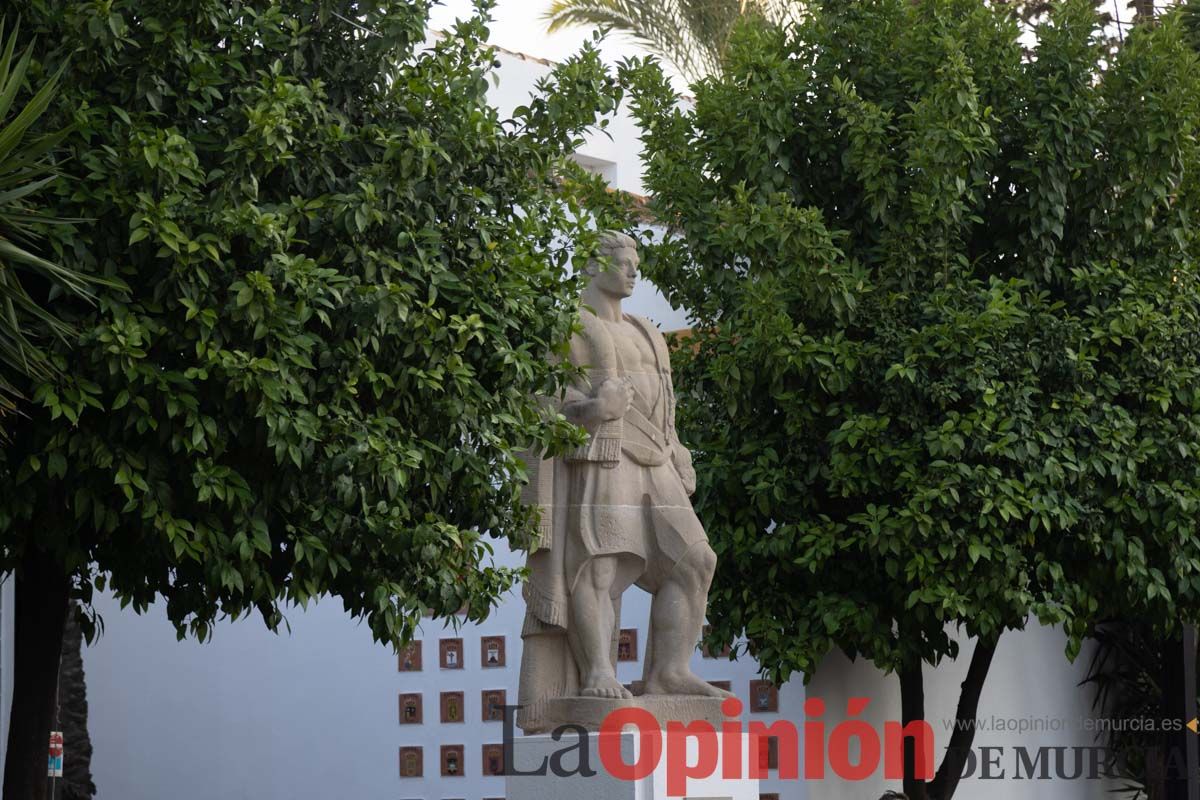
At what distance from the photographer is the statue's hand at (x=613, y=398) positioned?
8.67m

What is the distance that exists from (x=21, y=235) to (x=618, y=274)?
120 inches

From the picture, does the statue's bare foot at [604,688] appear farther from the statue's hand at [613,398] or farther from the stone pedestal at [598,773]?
the statue's hand at [613,398]

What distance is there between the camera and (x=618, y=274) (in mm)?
8984

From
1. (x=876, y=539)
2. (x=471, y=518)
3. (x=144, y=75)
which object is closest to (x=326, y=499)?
(x=471, y=518)

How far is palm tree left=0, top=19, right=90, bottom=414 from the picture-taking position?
24.0ft

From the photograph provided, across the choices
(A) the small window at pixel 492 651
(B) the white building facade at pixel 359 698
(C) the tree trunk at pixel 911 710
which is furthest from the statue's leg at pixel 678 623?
(A) the small window at pixel 492 651

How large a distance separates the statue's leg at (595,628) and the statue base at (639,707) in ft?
0.22

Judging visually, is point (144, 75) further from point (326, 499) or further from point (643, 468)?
point (643, 468)

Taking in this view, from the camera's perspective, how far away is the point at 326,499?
8180 millimetres

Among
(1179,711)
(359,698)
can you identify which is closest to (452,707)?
(359,698)

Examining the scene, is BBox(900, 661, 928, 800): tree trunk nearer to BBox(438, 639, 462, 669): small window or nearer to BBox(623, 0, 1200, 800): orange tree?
BBox(623, 0, 1200, 800): orange tree

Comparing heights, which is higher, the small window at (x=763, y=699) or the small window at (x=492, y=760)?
the small window at (x=763, y=699)

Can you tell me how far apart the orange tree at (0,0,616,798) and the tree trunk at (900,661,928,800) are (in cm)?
488

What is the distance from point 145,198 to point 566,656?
9.94ft
